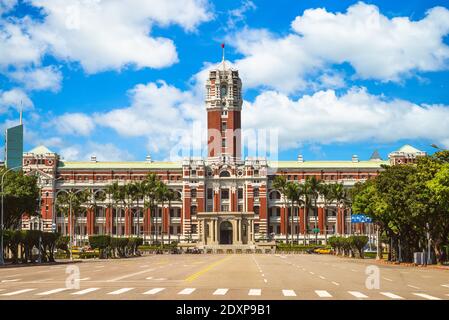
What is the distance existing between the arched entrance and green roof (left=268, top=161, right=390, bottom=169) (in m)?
24.7

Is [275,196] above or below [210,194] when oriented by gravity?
below

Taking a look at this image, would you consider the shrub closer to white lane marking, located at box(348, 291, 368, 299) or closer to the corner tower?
white lane marking, located at box(348, 291, 368, 299)

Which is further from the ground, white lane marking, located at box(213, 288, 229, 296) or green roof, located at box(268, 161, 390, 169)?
green roof, located at box(268, 161, 390, 169)

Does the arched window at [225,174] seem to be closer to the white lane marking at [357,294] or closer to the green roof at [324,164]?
the green roof at [324,164]

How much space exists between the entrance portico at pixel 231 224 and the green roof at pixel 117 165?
24275 mm

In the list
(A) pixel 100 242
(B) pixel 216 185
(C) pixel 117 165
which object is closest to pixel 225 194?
(B) pixel 216 185

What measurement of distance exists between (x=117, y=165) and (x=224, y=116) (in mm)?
31019

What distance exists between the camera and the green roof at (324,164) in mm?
186750

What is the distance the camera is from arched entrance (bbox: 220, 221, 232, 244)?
16988 cm

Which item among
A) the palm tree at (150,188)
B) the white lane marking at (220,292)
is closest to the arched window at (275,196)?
the palm tree at (150,188)

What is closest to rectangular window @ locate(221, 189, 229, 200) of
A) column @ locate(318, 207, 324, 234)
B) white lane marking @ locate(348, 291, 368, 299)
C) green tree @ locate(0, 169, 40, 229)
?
column @ locate(318, 207, 324, 234)

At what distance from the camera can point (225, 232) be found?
17050cm

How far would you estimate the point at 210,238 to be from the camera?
166375 mm

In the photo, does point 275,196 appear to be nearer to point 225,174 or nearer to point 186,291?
point 225,174
